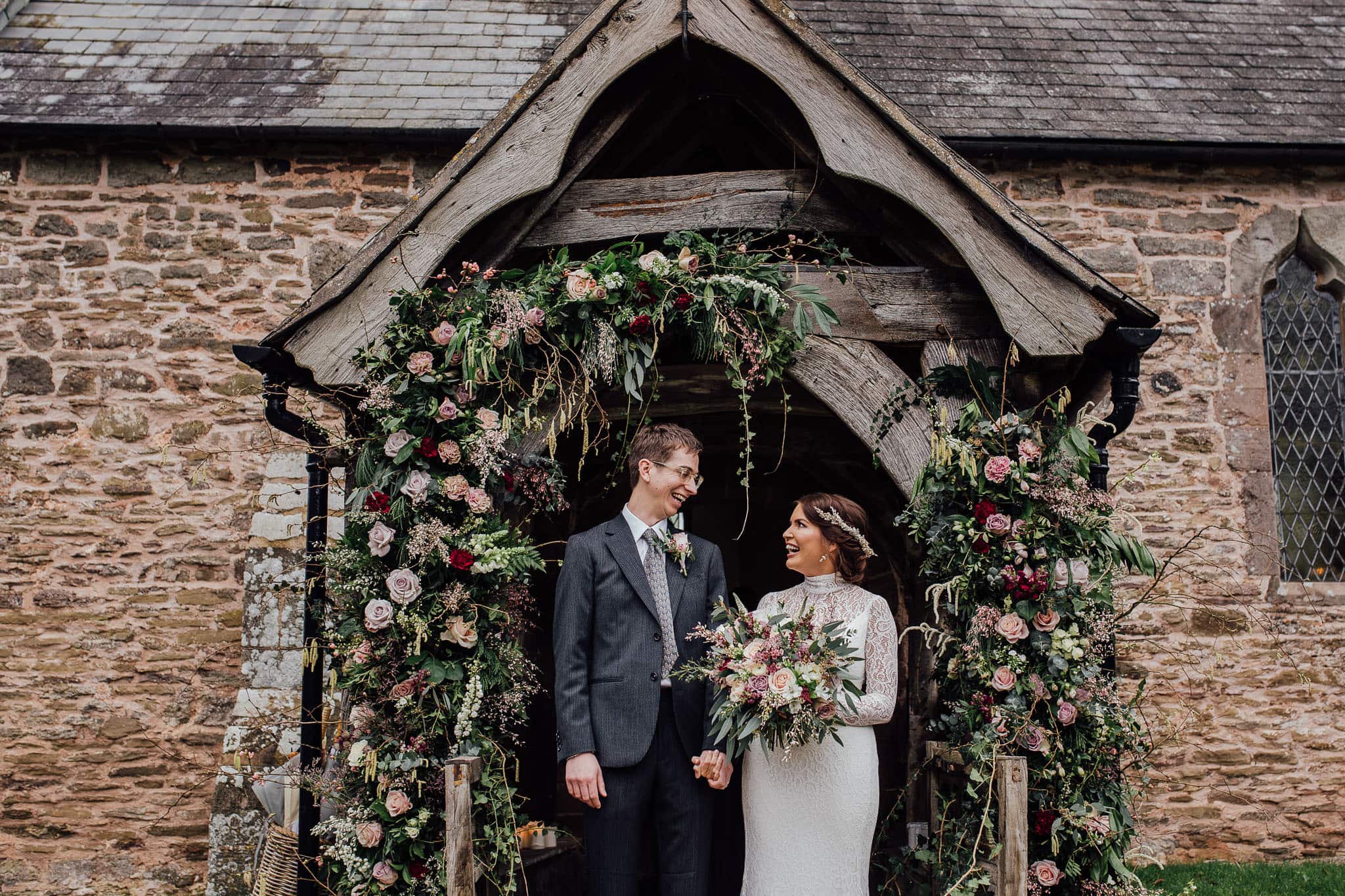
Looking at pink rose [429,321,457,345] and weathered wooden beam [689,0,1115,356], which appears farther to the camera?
pink rose [429,321,457,345]

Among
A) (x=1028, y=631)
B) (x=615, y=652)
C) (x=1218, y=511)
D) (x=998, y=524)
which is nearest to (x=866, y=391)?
(x=998, y=524)

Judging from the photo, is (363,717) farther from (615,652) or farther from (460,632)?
(615,652)

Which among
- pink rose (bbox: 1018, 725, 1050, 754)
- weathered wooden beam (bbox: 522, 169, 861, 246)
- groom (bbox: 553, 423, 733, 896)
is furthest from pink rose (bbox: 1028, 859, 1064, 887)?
weathered wooden beam (bbox: 522, 169, 861, 246)

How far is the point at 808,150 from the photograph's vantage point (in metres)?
3.90

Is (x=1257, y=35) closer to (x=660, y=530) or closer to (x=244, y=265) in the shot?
(x=660, y=530)

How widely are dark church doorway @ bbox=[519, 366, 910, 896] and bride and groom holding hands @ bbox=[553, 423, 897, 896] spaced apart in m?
0.64

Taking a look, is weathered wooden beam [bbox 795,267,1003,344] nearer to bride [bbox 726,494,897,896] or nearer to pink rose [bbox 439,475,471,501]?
bride [bbox 726,494,897,896]

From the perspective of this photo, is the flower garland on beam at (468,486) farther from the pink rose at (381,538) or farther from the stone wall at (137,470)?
the stone wall at (137,470)

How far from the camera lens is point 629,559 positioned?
3.61 meters

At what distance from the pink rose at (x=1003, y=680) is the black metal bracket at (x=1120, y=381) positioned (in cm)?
85

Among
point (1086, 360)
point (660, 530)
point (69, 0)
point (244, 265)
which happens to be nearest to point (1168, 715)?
point (1086, 360)

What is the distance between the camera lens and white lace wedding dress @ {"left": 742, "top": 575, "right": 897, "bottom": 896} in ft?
11.2

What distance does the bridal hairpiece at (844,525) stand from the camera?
350cm

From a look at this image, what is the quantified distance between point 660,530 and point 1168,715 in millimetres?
4367
